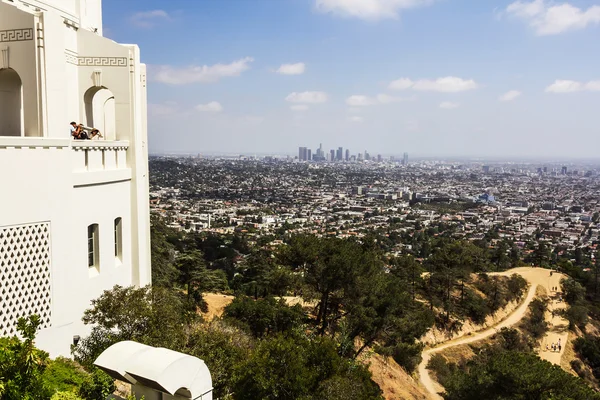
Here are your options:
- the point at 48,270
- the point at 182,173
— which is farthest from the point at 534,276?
the point at 182,173

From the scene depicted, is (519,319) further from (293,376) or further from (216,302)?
(293,376)

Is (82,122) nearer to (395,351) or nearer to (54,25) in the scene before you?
(54,25)

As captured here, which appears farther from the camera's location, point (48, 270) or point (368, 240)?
point (368, 240)

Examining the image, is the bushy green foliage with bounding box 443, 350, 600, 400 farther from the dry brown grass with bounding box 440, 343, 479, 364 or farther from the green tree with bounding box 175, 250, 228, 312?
the green tree with bounding box 175, 250, 228, 312

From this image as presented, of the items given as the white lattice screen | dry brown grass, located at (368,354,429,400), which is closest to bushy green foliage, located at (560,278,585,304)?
dry brown grass, located at (368,354,429,400)

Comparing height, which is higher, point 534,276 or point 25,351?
point 25,351

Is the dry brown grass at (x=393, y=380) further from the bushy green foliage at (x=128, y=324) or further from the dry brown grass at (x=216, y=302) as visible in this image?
the bushy green foliage at (x=128, y=324)

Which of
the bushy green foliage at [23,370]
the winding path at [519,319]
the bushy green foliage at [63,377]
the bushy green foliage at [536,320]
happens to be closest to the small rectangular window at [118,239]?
the bushy green foliage at [63,377]
